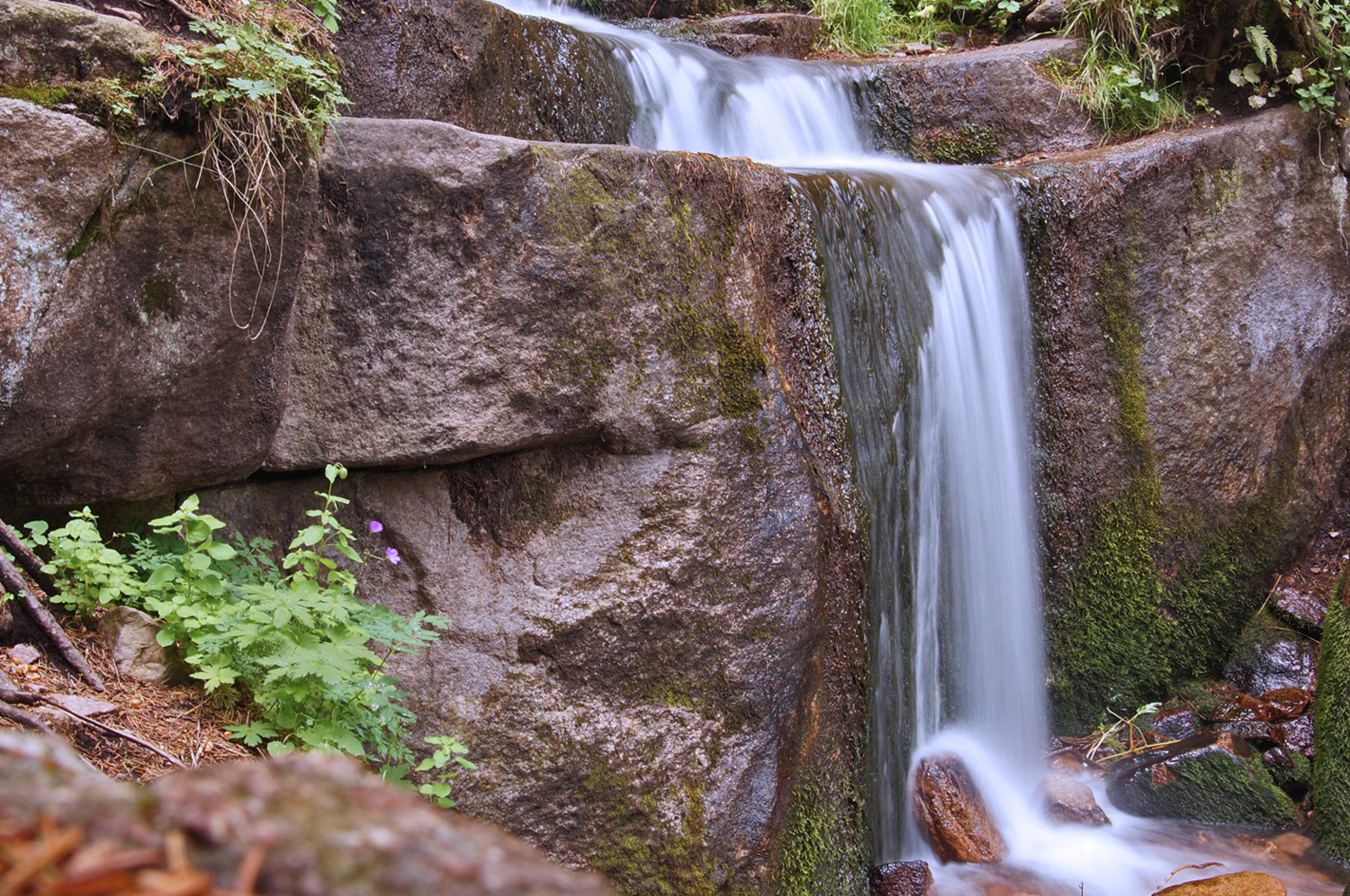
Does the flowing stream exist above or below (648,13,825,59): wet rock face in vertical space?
below

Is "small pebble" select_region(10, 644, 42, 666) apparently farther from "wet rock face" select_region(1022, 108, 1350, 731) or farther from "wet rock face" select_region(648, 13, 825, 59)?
"wet rock face" select_region(648, 13, 825, 59)

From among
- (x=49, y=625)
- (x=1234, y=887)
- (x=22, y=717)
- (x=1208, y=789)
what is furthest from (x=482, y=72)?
(x=1208, y=789)

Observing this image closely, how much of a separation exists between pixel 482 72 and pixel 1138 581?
4402mm

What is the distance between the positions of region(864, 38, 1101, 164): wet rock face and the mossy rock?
3615 mm

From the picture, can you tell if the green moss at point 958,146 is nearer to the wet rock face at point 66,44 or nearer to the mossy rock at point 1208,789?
the mossy rock at point 1208,789

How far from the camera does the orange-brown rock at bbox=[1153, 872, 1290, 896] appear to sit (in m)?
3.40

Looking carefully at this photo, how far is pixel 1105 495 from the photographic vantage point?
5.03 m

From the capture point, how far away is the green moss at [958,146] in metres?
5.83

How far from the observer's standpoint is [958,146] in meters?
5.88

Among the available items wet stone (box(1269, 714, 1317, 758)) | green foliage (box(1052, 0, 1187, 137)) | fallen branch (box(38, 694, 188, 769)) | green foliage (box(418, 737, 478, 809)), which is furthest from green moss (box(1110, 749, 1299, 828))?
fallen branch (box(38, 694, 188, 769))

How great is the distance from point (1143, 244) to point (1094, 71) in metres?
1.52

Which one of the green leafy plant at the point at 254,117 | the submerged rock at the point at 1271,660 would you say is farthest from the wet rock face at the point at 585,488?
the submerged rock at the point at 1271,660

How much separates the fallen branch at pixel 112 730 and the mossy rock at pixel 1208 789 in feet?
14.4

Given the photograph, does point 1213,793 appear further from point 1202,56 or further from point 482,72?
point 482,72
